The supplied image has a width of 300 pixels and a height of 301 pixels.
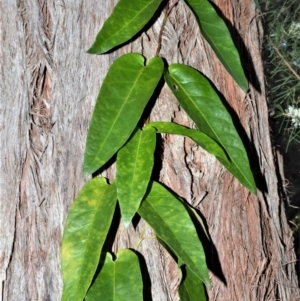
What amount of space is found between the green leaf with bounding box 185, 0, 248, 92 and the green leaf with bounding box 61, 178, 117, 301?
238 millimetres

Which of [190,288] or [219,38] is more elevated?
[219,38]

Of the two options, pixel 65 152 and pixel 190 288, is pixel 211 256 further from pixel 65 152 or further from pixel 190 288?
pixel 65 152

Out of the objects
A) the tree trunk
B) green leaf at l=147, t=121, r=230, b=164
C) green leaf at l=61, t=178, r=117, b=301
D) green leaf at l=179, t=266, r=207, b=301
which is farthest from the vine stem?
green leaf at l=179, t=266, r=207, b=301

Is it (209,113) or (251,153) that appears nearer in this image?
(209,113)

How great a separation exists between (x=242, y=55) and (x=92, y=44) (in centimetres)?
27

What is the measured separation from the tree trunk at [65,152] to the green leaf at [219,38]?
0.18 feet

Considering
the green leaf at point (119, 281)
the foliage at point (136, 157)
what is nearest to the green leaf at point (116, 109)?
the foliage at point (136, 157)

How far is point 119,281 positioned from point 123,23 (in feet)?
1.20

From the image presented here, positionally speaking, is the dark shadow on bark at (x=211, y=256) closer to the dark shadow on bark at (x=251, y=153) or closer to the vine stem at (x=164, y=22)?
the dark shadow on bark at (x=251, y=153)

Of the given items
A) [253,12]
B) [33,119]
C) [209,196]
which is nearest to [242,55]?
[253,12]

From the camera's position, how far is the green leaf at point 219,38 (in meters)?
0.68

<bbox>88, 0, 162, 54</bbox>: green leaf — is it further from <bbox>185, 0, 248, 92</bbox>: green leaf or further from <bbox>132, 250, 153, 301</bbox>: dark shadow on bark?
<bbox>132, 250, 153, 301</bbox>: dark shadow on bark

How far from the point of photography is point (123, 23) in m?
0.69

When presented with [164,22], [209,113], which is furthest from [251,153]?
[164,22]
